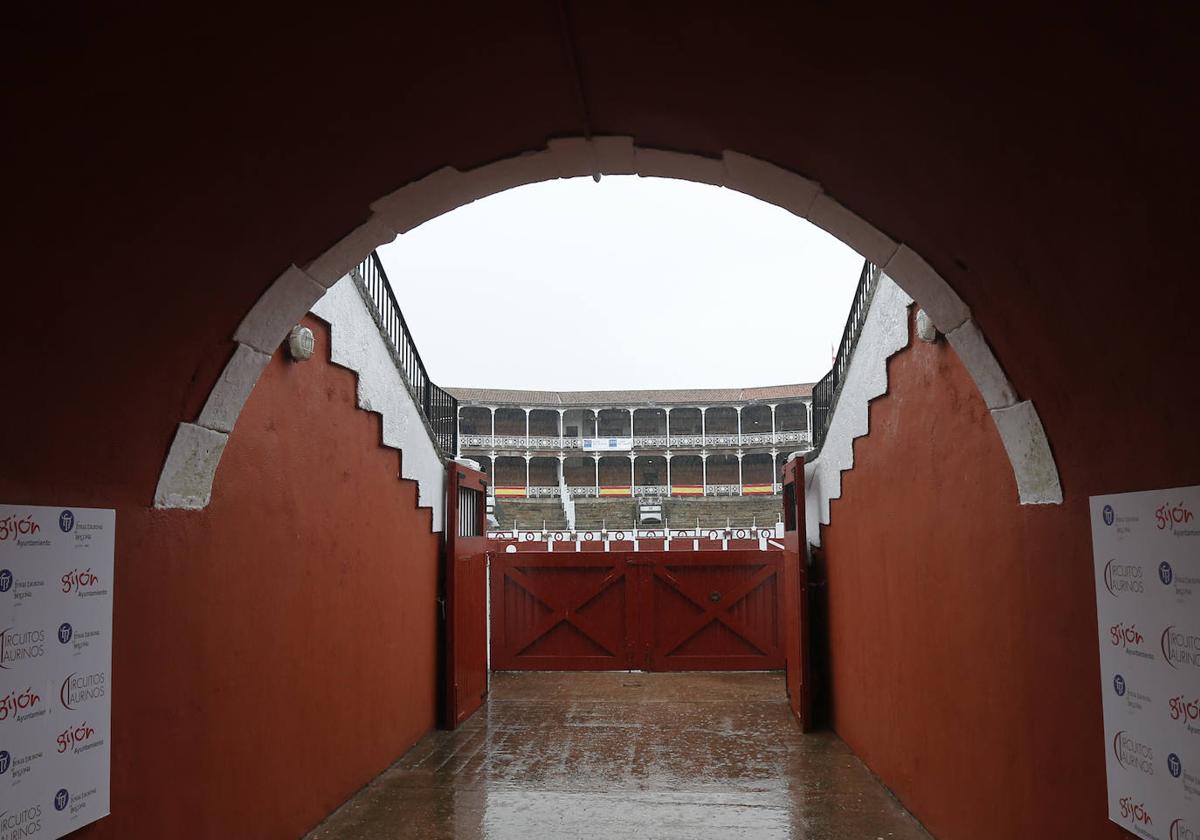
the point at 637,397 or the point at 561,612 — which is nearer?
the point at 561,612

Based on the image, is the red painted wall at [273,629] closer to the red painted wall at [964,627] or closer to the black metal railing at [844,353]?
the red painted wall at [964,627]

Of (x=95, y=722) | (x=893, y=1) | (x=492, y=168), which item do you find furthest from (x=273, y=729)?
(x=893, y=1)

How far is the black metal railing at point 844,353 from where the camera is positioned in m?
5.88

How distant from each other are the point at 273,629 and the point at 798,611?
4.23 m

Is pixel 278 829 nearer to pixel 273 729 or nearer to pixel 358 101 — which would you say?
pixel 273 729

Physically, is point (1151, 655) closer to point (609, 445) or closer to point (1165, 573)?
point (1165, 573)

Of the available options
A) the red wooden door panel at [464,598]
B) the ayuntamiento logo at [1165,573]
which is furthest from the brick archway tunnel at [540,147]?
the red wooden door panel at [464,598]

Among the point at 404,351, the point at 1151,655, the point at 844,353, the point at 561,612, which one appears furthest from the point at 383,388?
the point at 1151,655

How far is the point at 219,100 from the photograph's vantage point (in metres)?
2.43

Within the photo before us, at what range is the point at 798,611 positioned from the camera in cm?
702

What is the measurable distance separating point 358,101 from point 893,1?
1.62 metres

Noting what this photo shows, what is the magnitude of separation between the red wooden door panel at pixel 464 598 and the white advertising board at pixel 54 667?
4.38 meters

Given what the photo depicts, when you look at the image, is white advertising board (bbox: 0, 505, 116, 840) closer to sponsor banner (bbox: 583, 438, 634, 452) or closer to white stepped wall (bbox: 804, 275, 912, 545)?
white stepped wall (bbox: 804, 275, 912, 545)

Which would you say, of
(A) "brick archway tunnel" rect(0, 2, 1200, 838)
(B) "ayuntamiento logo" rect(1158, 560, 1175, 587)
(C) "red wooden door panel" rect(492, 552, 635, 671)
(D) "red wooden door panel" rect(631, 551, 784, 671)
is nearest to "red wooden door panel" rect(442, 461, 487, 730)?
(C) "red wooden door panel" rect(492, 552, 635, 671)
